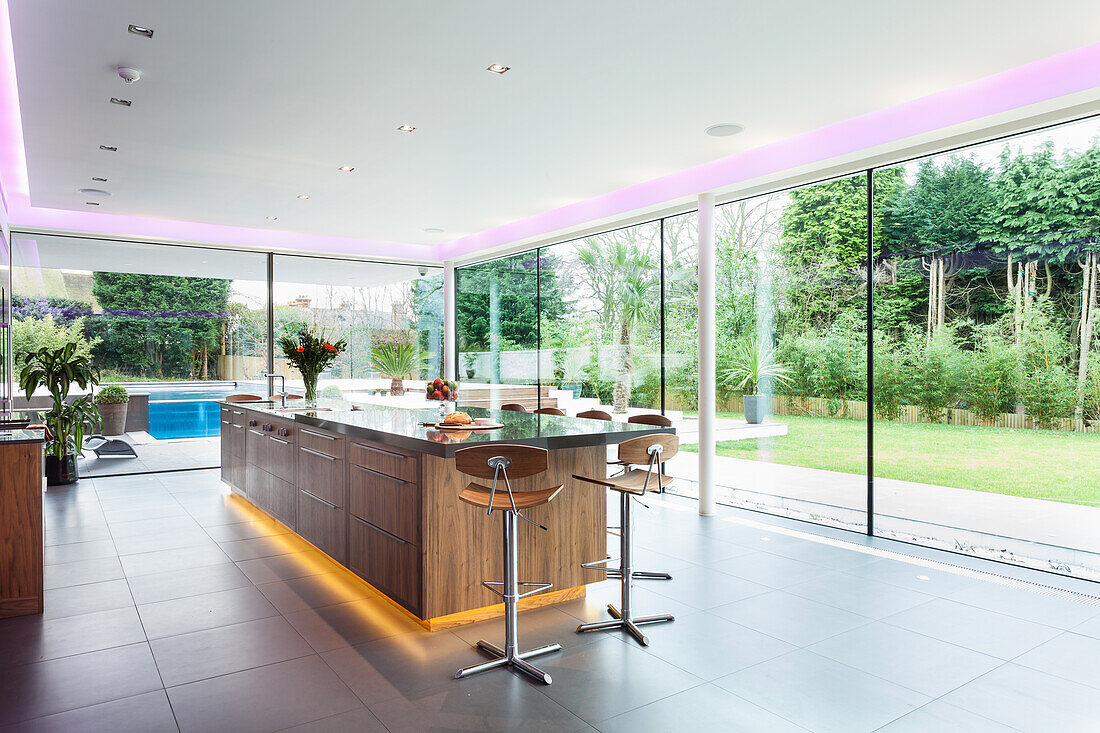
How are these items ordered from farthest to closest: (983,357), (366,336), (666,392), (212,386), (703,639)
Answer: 1. (366,336)
2. (212,386)
3. (666,392)
4. (983,357)
5. (703,639)

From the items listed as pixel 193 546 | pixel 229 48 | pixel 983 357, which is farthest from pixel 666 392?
pixel 229 48

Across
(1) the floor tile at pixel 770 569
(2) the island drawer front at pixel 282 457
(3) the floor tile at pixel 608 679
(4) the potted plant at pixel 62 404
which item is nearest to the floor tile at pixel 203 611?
(2) the island drawer front at pixel 282 457

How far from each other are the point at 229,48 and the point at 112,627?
2.96 metres

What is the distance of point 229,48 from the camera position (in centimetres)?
358

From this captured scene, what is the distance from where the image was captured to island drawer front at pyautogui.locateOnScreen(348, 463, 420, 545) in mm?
3338

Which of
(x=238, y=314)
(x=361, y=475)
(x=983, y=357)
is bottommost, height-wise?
(x=361, y=475)

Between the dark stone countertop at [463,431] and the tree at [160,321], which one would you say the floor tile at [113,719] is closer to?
the dark stone countertop at [463,431]

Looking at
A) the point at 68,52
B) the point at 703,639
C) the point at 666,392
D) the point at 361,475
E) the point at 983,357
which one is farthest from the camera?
the point at 666,392

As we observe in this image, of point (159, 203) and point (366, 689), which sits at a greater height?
point (159, 203)

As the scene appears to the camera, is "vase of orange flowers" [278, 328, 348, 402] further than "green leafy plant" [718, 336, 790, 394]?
No

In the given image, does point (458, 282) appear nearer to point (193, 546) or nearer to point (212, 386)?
point (212, 386)

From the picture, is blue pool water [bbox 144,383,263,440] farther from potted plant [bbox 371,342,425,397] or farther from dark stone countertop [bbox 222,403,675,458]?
dark stone countertop [bbox 222,403,675,458]

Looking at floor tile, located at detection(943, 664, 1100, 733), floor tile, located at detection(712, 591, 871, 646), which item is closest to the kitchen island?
floor tile, located at detection(712, 591, 871, 646)

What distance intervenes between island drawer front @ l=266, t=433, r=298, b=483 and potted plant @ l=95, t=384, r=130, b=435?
3745 mm
